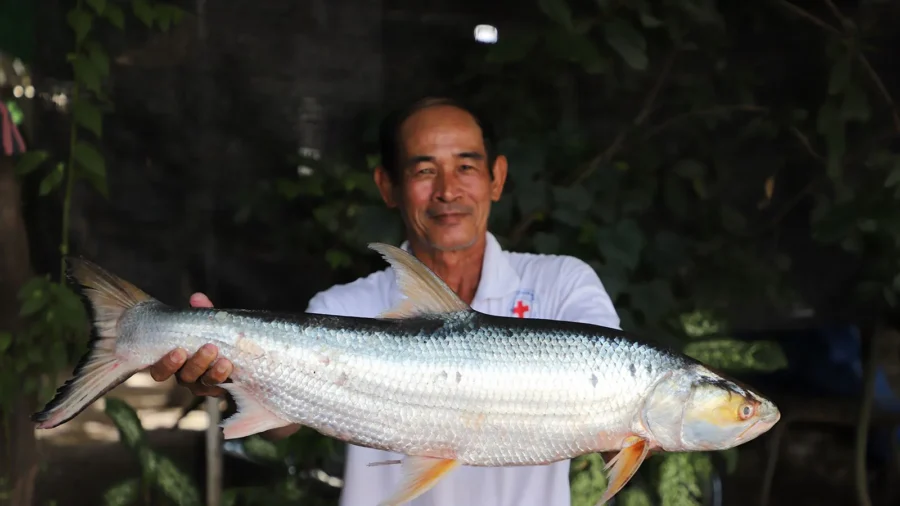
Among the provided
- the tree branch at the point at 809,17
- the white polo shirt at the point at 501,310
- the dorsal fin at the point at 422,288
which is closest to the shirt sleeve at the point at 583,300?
the white polo shirt at the point at 501,310

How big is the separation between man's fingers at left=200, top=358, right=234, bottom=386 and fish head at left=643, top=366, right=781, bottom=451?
103cm

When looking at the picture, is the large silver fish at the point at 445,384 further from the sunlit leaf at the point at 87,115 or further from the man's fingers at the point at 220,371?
the sunlit leaf at the point at 87,115

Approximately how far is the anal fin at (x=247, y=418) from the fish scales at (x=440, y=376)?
3 centimetres

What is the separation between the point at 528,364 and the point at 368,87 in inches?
95.0

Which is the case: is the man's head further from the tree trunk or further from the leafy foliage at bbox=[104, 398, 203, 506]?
the tree trunk

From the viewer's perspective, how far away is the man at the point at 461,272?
246 centimetres

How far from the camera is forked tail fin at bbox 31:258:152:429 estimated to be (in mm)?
1936

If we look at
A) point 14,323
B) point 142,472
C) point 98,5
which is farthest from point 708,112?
point 14,323

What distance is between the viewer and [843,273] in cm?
405

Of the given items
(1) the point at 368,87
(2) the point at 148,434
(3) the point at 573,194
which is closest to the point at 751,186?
(3) the point at 573,194

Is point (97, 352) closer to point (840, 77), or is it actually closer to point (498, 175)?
point (498, 175)

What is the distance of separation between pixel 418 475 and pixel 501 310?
0.80m

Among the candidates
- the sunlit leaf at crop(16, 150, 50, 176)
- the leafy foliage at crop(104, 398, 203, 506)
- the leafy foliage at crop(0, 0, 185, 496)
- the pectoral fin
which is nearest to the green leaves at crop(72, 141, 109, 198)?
the leafy foliage at crop(0, 0, 185, 496)

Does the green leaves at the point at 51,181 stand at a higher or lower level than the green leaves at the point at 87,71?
lower
